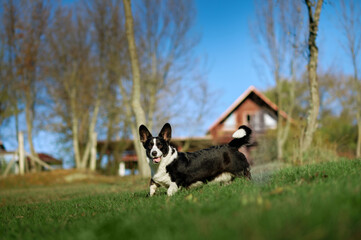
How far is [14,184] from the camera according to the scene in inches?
781

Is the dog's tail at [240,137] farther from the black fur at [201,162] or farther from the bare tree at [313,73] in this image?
the bare tree at [313,73]

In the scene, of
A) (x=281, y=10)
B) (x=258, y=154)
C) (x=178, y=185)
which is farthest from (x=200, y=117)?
(x=178, y=185)

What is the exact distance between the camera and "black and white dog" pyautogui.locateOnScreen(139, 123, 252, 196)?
5.99 m

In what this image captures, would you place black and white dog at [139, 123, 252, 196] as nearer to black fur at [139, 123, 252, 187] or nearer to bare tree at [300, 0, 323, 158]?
black fur at [139, 123, 252, 187]

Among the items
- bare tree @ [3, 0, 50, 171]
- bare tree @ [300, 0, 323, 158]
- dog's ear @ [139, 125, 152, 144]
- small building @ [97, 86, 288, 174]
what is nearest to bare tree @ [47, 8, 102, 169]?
bare tree @ [3, 0, 50, 171]

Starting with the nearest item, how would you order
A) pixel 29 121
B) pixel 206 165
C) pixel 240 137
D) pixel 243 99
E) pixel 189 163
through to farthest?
pixel 189 163 < pixel 206 165 < pixel 240 137 < pixel 29 121 < pixel 243 99

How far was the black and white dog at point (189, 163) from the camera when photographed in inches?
236

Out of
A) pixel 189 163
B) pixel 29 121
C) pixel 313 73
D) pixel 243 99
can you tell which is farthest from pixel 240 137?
pixel 243 99

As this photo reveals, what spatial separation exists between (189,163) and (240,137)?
125 cm

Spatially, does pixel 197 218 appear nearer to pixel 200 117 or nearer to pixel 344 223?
pixel 344 223

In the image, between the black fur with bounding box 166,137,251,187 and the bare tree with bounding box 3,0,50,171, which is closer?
the black fur with bounding box 166,137,251,187

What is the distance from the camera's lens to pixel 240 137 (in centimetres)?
681

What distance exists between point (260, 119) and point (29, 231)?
31.6 meters

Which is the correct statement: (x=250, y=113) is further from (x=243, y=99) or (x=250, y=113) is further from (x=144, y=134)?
(x=144, y=134)
